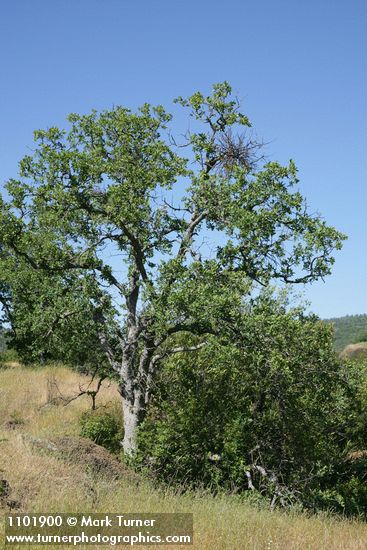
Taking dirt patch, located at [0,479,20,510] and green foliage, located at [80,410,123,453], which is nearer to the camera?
dirt patch, located at [0,479,20,510]

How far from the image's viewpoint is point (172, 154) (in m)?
17.4

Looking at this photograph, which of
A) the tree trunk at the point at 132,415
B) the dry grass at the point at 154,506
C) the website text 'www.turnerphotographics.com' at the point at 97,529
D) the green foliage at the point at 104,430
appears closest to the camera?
the website text 'www.turnerphotographics.com' at the point at 97,529

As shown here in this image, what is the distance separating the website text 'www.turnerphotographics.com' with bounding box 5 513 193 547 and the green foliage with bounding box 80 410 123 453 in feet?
31.0

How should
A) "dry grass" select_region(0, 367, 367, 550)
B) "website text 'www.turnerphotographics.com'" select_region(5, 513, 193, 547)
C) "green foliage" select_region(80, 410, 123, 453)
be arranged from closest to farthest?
"website text 'www.turnerphotographics.com'" select_region(5, 513, 193, 547) < "dry grass" select_region(0, 367, 367, 550) < "green foliage" select_region(80, 410, 123, 453)

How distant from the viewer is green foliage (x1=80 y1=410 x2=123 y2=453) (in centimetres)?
1845

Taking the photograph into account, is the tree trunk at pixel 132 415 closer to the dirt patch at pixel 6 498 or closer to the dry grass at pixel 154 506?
the dry grass at pixel 154 506

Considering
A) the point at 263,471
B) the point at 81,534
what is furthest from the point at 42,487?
the point at 263,471

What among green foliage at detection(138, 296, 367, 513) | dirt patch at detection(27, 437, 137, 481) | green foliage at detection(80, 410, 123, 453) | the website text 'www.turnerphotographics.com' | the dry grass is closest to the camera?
the website text 'www.turnerphotographics.com'

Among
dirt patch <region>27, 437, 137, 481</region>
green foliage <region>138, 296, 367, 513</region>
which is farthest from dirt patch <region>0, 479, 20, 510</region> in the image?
green foliage <region>138, 296, 367, 513</region>

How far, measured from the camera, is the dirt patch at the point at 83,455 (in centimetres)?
1266

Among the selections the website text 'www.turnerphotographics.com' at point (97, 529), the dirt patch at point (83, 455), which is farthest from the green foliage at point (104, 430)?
the website text 'www.turnerphotographics.com' at point (97, 529)

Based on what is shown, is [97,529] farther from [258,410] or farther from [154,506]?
[258,410]

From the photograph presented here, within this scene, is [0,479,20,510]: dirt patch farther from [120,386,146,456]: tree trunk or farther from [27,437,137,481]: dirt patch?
[120,386,146,456]: tree trunk

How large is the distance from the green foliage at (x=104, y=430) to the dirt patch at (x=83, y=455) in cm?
359
